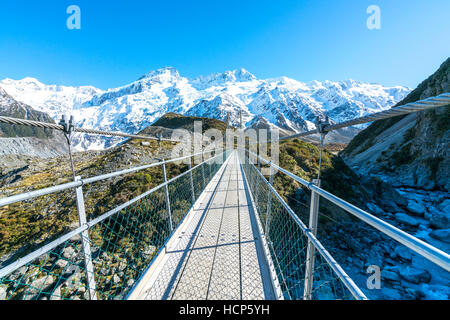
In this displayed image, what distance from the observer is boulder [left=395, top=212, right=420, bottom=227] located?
10.2 m

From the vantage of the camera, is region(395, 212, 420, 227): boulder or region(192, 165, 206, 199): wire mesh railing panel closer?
region(192, 165, 206, 199): wire mesh railing panel

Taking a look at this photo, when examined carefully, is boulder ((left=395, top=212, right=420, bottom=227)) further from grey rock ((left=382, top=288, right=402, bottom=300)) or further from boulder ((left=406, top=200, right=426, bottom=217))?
grey rock ((left=382, top=288, right=402, bottom=300))

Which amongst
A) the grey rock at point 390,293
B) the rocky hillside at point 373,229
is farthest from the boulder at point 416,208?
the grey rock at point 390,293

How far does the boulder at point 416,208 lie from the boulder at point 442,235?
260cm

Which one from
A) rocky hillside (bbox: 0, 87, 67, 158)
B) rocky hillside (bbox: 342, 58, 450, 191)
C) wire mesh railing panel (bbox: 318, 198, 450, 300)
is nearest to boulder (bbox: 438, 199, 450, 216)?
wire mesh railing panel (bbox: 318, 198, 450, 300)

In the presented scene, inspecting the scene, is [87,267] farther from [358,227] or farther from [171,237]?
[358,227]

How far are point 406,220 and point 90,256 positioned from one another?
14.9m

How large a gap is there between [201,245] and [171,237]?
0.49m

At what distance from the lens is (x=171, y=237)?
2908mm

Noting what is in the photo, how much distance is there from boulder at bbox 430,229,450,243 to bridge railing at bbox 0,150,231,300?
37.4 ft

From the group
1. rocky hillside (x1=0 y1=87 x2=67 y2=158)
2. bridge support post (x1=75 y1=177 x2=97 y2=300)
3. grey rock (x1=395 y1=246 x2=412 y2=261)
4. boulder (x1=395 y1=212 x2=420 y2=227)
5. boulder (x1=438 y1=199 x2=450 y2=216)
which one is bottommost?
grey rock (x1=395 y1=246 x2=412 y2=261)

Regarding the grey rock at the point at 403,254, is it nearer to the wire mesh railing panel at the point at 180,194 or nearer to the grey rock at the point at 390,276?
the grey rock at the point at 390,276
